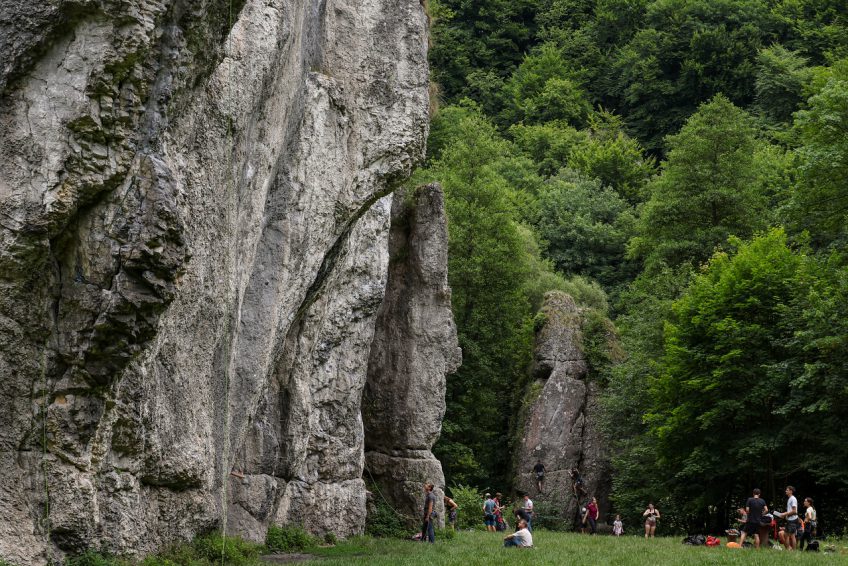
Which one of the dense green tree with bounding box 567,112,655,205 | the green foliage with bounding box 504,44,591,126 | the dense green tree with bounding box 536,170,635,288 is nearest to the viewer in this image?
the dense green tree with bounding box 536,170,635,288

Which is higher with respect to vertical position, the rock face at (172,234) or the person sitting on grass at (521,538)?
the rock face at (172,234)

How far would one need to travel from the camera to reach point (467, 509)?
4281cm

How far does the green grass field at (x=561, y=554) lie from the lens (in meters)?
20.9

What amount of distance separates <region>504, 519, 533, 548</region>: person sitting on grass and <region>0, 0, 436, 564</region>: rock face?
5.62 m

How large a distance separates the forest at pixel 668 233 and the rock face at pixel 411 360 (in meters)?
4.86

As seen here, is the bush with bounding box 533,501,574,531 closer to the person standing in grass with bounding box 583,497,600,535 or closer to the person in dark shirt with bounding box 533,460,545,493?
the person in dark shirt with bounding box 533,460,545,493

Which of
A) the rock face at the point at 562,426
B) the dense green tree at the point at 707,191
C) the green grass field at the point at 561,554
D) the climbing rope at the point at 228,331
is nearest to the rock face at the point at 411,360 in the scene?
the green grass field at the point at 561,554

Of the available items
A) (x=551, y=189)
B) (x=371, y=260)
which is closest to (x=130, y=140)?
A: (x=371, y=260)

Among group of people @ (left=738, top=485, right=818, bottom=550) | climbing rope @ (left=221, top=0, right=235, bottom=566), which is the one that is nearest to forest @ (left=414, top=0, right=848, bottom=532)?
group of people @ (left=738, top=485, right=818, bottom=550)

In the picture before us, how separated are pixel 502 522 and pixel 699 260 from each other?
16.3 metres

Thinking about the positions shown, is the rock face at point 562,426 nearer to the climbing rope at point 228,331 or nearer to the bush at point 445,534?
the bush at point 445,534

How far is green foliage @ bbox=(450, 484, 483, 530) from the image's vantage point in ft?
140

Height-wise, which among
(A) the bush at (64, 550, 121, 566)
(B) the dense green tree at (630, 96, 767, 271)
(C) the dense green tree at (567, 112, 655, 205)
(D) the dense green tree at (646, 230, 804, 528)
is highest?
(C) the dense green tree at (567, 112, 655, 205)

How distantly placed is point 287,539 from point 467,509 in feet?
56.8
